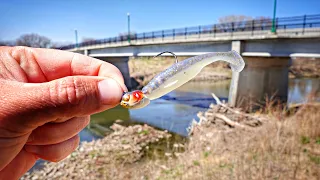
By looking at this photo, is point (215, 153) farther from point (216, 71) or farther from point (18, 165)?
point (216, 71)

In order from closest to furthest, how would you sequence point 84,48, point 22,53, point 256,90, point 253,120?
point 22,53
point 253,120
point 256,90
point 84,48

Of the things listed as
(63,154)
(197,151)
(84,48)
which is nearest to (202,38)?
(197,151)

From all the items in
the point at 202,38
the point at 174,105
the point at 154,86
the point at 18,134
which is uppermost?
the point at 202,38

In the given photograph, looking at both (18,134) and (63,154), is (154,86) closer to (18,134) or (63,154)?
(18,134)

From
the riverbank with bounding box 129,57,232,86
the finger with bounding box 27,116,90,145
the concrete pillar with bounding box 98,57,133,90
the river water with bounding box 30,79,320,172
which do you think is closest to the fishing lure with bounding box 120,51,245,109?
the finger with bounding box 27,116,90,145

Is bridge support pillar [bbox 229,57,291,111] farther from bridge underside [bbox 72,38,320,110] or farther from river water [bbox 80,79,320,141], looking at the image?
river water [bbox 80,79,320,141]

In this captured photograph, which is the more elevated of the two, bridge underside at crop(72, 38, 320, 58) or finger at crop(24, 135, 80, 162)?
bridge underside at crop(72, 38, 320, 58)

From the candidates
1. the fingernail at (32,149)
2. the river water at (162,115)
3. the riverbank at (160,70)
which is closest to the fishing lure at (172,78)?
the fingernail at (32,149)
